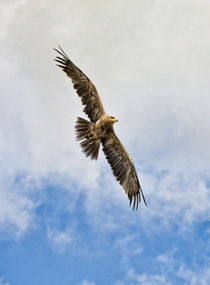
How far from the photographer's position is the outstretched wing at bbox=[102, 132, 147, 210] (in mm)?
15672

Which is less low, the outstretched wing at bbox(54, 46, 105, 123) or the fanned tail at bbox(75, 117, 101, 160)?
the outstretched wing at bbox(54, 46, 105, 123)

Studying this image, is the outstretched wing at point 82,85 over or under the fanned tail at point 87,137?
over

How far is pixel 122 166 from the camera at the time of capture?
15945 millimetres

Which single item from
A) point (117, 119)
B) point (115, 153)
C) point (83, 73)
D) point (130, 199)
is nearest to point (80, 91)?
point (83, 73)

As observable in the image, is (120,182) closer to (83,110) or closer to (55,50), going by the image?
(83,110)

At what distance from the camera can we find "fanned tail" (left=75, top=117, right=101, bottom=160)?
14.5 metres

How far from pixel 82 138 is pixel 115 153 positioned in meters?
1.85

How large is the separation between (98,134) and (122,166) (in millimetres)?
1720

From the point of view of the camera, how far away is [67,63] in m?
14.8

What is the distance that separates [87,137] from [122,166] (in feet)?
6.65

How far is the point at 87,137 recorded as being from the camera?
48.1 ft

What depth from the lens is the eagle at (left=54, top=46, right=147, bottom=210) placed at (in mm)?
14680

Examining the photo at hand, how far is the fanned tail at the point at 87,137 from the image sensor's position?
1447cm

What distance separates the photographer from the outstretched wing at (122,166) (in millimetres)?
15672
